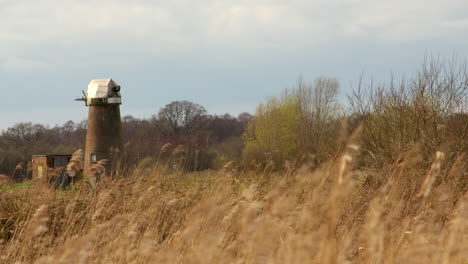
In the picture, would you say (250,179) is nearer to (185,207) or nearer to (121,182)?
(185,207)

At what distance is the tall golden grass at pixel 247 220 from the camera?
2.91 meters

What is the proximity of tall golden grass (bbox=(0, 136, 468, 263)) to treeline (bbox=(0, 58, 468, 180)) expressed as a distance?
0.60 meters

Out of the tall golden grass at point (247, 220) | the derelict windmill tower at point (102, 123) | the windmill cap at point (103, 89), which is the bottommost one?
the tall golden grass at point (247, 220)

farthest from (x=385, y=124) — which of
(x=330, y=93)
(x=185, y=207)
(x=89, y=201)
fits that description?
(x=330, y=93)

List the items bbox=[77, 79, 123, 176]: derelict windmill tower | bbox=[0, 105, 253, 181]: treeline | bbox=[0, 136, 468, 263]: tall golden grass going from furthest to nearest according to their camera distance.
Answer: bbox=[0, 105, 253, 181]: treeline → bbox=[77, 79, 123, 176]: derelict windmill tower → bbox=[0, 136, 468, 263]: tall golden grass

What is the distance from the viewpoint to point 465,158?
32.8 ft

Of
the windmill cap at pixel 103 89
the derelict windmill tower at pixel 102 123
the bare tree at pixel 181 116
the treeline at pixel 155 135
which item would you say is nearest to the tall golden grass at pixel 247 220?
the derelict windmill tower at pixel 102 123

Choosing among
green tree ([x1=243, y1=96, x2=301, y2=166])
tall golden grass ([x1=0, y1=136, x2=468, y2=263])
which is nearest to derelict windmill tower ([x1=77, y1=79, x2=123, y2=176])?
tall golden grass ([x1=0, y1=136, x2=468, y2=263])

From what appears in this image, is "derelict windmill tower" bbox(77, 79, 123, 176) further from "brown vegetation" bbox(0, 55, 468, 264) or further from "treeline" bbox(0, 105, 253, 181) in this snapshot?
"treeline" bbox(0, 105, 253, 181)

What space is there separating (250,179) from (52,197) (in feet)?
9.75

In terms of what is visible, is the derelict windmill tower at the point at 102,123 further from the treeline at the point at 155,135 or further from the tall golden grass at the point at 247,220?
the treeline at the point at 155,135

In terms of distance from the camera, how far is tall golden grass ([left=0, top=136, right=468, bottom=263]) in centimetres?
291

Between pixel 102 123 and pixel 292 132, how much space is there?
2023cm

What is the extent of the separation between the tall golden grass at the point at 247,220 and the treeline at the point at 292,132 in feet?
1.97
